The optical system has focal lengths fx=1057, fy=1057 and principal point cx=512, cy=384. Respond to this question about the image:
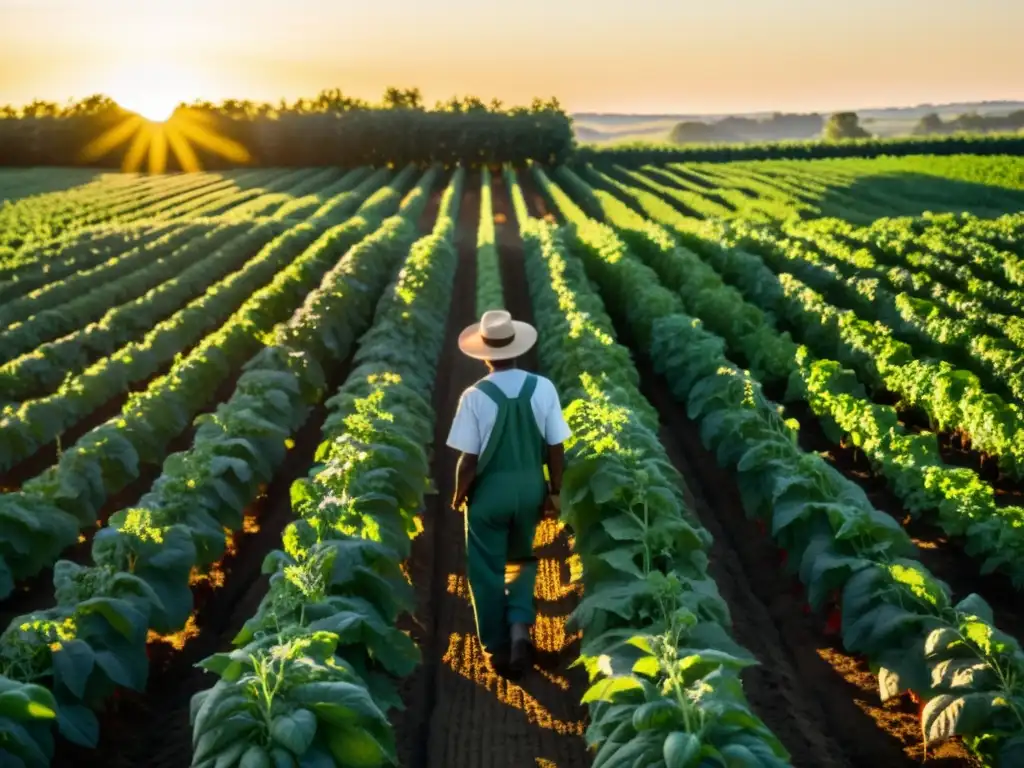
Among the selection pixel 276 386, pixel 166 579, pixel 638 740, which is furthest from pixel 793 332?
pixel 638 740

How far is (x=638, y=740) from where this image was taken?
450cm

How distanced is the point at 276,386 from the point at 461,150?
64933mm

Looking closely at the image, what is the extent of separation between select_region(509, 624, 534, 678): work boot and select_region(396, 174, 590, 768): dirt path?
0.15m

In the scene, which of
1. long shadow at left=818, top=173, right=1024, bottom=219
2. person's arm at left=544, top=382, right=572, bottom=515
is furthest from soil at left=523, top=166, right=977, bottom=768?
long shadow at left=818, top=173, right=1024, bottom=219

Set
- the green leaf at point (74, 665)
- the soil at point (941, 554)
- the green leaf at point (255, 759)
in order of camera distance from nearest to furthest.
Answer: the green leaf at point (255, 759)
the green leaf at point (74, 665)
the soil at point (941, 554)

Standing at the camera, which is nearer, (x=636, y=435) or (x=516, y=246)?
(x=636, y=435)

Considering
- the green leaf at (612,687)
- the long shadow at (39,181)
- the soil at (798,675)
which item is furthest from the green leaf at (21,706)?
the long shadow at (39,181)

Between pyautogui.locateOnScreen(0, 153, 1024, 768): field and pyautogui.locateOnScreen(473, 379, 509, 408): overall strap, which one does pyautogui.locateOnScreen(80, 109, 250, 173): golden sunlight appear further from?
pyautogui.locateOnScreen(473, 379, 509, 408): overall strap

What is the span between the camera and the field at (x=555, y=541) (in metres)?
5.38

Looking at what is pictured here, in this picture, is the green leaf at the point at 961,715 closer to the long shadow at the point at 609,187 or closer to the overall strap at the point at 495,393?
the overall strap at the point at 495,393

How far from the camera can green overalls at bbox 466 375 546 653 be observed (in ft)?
22.4

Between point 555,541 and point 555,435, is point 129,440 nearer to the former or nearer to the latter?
point 555,541

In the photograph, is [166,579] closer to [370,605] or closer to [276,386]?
[370,605]

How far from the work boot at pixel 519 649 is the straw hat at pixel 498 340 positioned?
183cm
